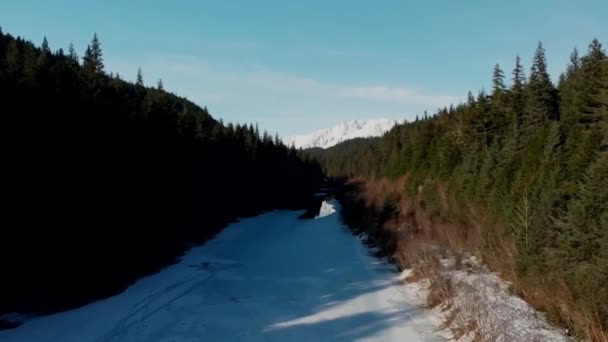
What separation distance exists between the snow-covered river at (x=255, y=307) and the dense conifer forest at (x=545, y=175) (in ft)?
13.7

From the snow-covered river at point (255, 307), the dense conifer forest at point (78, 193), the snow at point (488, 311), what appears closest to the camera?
the snow at point (488, 311)

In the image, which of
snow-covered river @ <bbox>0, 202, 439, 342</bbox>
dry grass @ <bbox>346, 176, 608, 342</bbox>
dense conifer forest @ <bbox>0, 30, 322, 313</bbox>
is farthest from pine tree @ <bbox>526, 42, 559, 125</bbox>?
dense conifer forest @ <bbox>0, 30, 322, 313</bbox>

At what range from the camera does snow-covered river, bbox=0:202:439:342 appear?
14234 mm

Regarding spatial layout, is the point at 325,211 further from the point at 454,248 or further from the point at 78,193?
the point at 78,193

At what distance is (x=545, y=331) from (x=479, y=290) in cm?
424

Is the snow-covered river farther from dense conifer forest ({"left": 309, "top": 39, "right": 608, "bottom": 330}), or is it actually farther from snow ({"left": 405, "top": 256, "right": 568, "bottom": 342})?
dense conifer forest ({"left": 309, "top": 39, "right": 608, "bottom": 330})

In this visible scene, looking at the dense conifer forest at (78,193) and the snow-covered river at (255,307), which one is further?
the dense conifer forest at (78,193)

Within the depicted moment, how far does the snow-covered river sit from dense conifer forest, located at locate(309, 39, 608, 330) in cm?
419

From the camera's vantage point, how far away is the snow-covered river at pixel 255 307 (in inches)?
560

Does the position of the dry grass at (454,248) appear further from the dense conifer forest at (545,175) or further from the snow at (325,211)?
the snow at (325,211)

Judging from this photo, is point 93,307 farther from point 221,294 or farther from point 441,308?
point 441,308

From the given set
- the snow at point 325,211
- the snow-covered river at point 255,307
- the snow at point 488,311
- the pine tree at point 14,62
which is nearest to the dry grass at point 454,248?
the snow at point 488,311

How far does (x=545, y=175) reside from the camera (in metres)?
18.5

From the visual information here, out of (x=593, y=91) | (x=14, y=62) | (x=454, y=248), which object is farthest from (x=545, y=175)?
(x=14, y=62)
